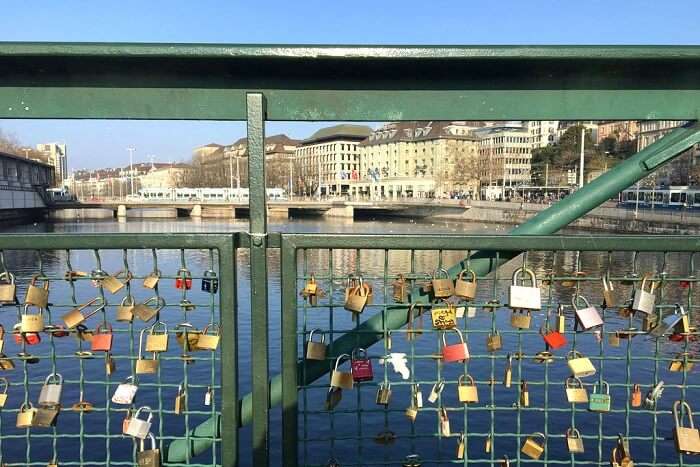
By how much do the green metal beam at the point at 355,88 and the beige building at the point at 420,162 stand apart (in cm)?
8123

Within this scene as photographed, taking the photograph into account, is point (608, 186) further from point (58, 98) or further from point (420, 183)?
point (420, 183)

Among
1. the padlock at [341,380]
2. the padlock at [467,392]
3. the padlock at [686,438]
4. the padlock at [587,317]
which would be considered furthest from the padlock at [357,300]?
the padlock at [686,438]

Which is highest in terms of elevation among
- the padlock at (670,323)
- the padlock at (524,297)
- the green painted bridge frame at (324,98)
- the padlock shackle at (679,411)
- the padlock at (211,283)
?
the green painted bridge frame at (324,98)

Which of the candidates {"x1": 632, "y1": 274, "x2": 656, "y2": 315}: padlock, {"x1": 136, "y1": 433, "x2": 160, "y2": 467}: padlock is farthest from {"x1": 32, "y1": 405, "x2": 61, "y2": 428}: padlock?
{"x1": 632, "y1": 274, "x2": 656, "y2": 315}: padlock

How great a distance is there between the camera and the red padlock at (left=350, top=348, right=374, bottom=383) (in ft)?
7.54

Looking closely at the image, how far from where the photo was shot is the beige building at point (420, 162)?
87188 millimetres

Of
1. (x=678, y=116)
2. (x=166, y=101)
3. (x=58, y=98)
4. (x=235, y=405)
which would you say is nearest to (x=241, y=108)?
(x=166, y=101)

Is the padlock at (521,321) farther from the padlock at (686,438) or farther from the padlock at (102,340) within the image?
the padlock at (102,340)

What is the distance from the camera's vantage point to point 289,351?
2230mm

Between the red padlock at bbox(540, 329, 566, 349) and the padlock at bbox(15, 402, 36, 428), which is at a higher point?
the red padlock at bbox(540, 329, 566, 349)

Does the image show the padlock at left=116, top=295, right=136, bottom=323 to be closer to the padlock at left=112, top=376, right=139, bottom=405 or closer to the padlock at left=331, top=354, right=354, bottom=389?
the padlock at left=112, top=376, right=139, bottom=405

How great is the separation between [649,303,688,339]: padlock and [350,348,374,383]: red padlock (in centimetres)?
116

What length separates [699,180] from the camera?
54.1 m

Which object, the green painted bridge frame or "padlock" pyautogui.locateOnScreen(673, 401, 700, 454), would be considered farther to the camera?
"padlock" pyautogui.locateOnScreen(673, 401, 700, 454)
